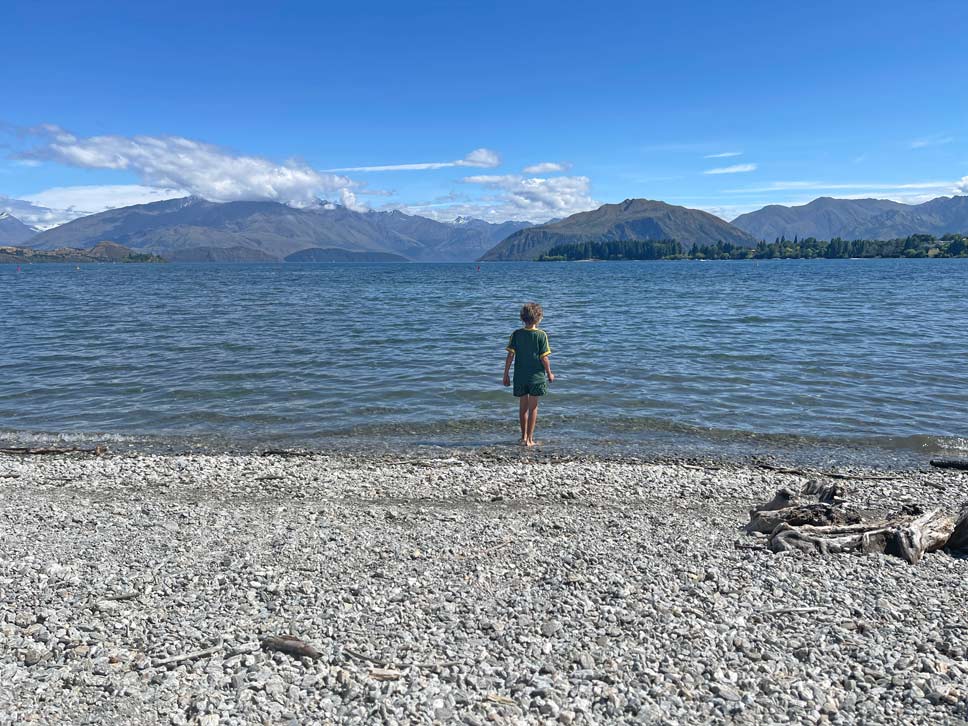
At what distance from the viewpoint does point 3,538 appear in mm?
9148

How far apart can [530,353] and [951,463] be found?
887 centimetres

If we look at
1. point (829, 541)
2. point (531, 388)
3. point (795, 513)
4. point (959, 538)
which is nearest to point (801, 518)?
point (795, 513)

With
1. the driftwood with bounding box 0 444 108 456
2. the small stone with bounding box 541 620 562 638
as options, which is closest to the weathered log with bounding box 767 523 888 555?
the small stone with bounding box 541 620 562 638

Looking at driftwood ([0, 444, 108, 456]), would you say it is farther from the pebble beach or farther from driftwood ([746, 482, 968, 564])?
driftwood ([746, 482, 968, 564])

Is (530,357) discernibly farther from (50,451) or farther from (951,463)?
(50,451)

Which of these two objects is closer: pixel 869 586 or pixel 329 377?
pixel 869 586

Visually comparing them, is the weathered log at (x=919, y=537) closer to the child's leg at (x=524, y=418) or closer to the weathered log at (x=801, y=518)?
the weathered log at (x=801, y=518)

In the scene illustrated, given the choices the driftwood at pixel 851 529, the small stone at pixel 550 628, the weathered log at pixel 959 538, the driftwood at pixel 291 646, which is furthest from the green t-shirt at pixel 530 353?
the driftwood at pixel 291 646

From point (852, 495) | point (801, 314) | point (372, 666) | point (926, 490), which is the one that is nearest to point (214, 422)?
point (372, 666)

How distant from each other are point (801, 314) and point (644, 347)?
65.2 ft

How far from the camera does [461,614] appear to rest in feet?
22.7

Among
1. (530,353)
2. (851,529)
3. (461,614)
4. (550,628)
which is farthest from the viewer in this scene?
(530,353)

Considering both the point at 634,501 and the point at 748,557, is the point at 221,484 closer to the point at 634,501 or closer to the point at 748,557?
the point at 634,501

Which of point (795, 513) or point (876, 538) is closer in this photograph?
point (876, 538)
